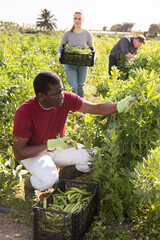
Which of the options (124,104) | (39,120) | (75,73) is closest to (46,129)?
(39,120)

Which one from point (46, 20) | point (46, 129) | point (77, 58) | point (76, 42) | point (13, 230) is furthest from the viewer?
point (46, 20)

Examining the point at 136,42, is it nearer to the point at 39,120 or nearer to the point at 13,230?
the point at 39,120

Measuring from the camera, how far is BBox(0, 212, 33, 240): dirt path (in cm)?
276

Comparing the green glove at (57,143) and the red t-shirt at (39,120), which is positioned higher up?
the red t-shirt at (39,120)

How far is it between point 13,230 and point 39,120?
1056 mm

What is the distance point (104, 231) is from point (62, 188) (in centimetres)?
67

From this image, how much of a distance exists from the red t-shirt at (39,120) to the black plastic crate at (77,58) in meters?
2.50

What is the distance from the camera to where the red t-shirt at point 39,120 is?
3002mm

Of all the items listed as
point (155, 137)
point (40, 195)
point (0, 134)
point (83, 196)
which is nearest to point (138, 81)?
point (155, 137)

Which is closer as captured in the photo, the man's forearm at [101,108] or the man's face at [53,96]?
the man's face at [53,96]

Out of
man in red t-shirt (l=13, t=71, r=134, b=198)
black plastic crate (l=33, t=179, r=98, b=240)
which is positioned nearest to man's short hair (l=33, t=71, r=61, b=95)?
man in red t-shirt (l=13, t=71, r=134, b=198)

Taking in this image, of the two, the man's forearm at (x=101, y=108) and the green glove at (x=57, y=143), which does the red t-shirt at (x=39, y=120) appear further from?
the green glove at (x=57, y=143)

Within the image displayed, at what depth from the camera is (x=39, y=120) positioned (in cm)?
315

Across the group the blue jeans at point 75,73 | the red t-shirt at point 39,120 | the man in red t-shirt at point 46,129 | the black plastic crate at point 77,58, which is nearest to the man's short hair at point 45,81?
the man in red t-shirt at point 46,129
